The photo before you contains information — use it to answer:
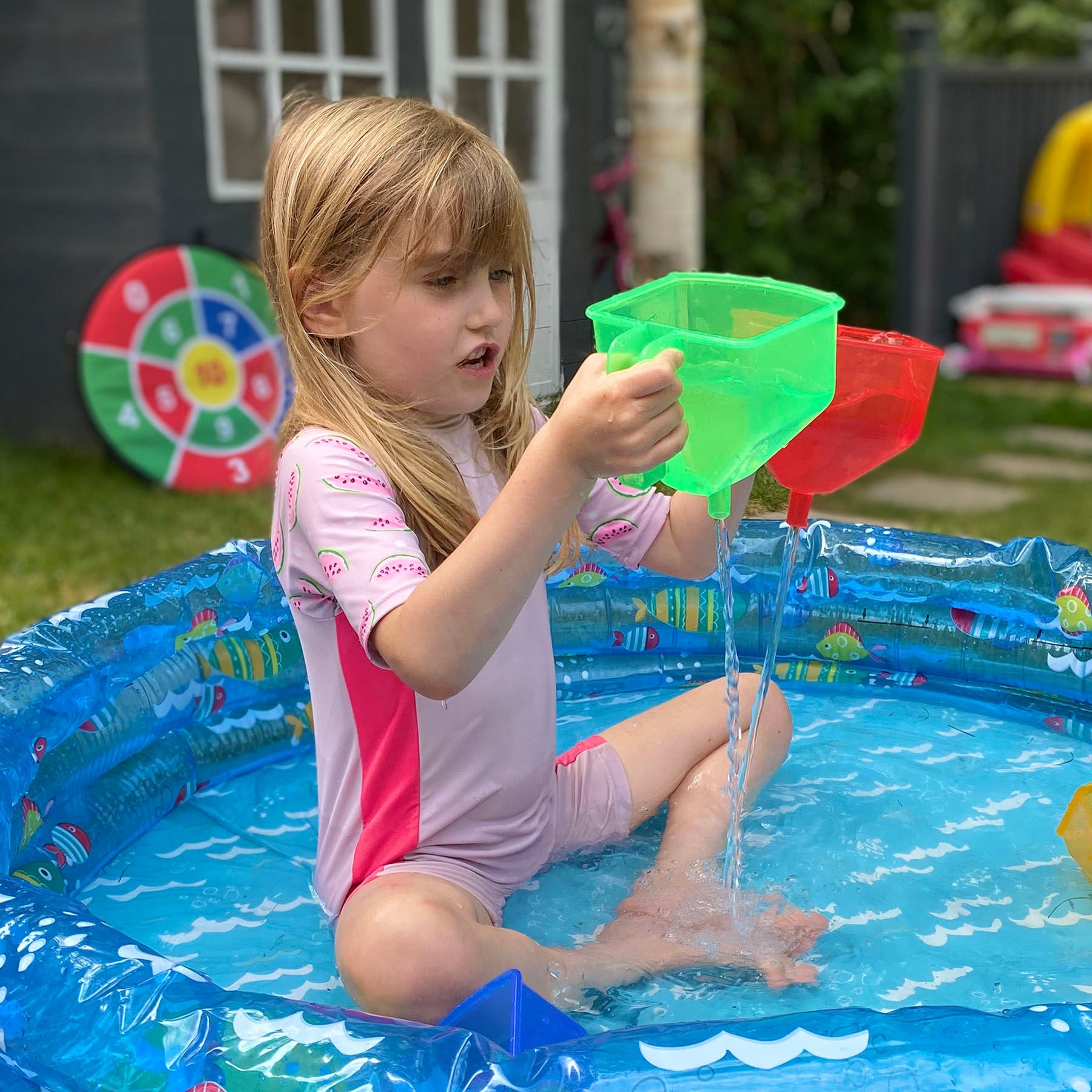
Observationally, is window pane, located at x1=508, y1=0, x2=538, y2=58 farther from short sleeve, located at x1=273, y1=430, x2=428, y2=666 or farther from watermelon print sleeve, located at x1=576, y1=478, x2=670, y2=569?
short sleeve, located at x1=273, y1=430, x2=428, y2=666

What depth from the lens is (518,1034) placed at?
4.02 ft

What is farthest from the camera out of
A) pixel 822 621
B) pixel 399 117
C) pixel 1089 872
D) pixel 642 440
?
pixel 822 621

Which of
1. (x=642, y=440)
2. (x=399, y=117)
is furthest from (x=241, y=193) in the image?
(x=642, y=440)

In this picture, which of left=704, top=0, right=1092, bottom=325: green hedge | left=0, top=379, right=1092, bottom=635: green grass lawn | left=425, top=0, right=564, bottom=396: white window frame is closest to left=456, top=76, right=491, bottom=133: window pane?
left=425, top=0, right=564, bottom=396: white window frame

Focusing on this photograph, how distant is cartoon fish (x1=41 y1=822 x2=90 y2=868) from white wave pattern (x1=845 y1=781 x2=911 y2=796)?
1.15 meters

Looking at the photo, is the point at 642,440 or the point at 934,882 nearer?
the point at 642,440

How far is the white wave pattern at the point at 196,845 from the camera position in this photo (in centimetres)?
205

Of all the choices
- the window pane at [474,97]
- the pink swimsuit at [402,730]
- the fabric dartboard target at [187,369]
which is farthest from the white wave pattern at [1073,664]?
the window pane at [474,97]

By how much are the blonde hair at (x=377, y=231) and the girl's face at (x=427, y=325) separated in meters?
0.01

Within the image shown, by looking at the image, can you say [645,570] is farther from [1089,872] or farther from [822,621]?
[1089,872]

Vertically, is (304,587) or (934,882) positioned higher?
(304,587)

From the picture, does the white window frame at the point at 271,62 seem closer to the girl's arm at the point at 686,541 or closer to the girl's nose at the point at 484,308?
the girl's arm at the point at 686,541

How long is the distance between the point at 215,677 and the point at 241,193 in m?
3.63

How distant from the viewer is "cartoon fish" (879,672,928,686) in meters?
2.53
